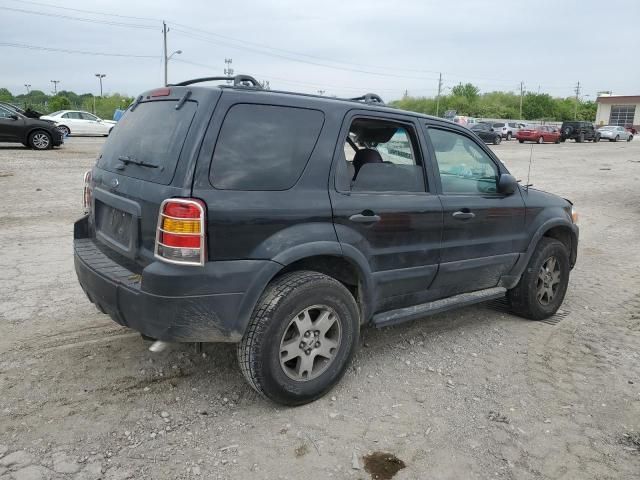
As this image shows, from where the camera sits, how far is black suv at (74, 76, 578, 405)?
2.89 meters

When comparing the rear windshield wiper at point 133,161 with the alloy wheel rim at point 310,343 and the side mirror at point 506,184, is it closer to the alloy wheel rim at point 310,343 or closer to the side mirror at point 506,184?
the alloy wheel rim at point 310,343

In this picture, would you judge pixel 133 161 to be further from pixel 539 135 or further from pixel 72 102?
pixel 72 102

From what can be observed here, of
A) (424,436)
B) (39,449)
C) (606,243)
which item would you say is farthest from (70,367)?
(606,243)

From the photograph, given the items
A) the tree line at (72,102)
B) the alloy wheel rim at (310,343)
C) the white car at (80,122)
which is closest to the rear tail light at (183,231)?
the alloy wheel rim at (310,343)

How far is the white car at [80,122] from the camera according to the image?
85.4ft

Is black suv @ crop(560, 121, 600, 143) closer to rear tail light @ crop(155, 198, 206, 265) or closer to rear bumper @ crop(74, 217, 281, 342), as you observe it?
rear bumper @ crop(74, 217, 281, 342)

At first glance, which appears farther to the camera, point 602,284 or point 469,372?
point 602,284

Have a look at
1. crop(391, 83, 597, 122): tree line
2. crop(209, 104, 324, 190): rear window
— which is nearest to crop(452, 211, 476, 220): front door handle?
crop(209, 104, 324, 190): rear window

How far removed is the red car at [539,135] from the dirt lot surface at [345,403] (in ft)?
118

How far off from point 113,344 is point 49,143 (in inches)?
644

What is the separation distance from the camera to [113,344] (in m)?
4.02

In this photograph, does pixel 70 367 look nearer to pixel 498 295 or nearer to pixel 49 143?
pixel 498 295

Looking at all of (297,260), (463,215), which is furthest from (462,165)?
(297,260)

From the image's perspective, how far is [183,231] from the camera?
2.80 meters
